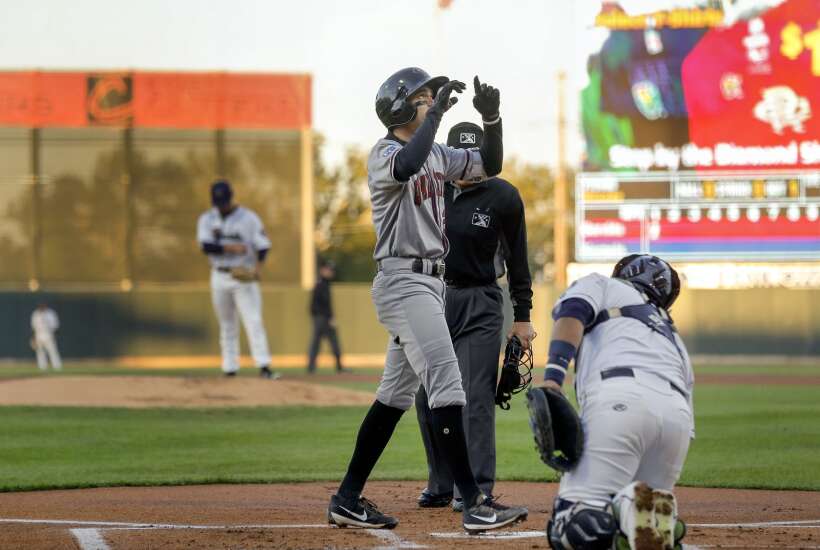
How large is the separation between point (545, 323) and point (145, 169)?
10.7 m

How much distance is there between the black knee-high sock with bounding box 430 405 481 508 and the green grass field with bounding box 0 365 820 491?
2.72m

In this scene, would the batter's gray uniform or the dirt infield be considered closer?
the dirt infield

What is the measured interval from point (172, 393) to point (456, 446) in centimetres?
852

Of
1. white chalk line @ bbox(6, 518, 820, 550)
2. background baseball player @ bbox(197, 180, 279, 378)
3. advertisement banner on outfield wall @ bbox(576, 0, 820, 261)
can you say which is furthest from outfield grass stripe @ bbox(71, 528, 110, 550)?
advertisement banner on outfield wall @ bbox(576, 0, 820, 261)

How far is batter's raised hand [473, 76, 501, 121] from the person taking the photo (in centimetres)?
577

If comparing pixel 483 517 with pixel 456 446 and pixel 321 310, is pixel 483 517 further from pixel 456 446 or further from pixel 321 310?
pixel 321 310

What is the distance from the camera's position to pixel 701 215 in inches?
979

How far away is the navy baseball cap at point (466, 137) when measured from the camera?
676cm

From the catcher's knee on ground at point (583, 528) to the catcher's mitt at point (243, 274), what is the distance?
31.7 ft

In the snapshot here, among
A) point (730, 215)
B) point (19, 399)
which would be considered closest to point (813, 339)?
point (730, 215)

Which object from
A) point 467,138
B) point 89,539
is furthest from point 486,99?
point 89,539

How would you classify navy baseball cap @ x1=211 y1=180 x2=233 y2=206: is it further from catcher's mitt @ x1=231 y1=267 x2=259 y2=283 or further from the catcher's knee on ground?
the catcher's knee on ground

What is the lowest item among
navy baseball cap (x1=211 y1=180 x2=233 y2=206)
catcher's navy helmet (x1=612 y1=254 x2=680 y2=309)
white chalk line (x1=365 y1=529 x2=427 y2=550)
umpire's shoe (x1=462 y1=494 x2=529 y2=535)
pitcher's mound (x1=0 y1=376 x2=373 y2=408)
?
pitcher's mound (x1=0 y1=376 x2=373 y2=408)

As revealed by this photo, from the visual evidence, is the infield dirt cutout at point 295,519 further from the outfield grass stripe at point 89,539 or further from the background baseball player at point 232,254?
the background baseball player at point 232,254
